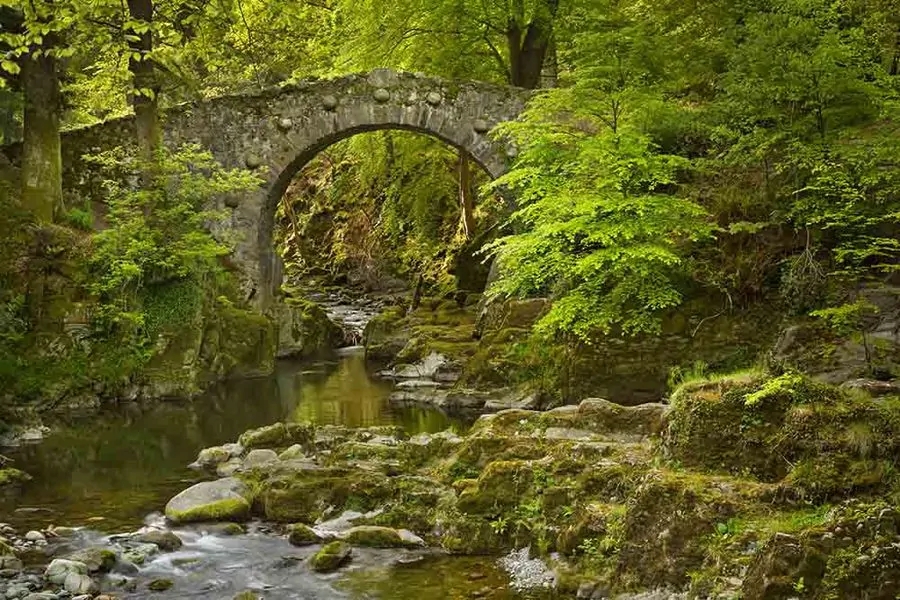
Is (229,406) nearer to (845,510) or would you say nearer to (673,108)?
(673,108)

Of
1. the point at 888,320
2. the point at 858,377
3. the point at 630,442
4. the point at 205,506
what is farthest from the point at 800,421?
the point at 205,506

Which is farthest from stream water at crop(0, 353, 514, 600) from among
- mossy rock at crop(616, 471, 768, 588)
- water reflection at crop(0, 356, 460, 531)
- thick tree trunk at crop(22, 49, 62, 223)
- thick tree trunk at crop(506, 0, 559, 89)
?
thick tree trunk at crop(506, 0, 559, 89)

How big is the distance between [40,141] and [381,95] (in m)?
6.36

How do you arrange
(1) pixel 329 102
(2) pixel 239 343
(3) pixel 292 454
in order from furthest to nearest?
(1) pixel 329 102
(2) pixel 239 343
(3) pixel 292 454

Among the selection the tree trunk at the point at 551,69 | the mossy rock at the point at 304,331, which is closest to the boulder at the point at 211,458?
the mossy rock at the point at 304,331

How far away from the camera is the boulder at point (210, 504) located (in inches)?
279

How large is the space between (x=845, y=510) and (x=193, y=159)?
1348 cm

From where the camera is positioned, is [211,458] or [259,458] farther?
[211,458]

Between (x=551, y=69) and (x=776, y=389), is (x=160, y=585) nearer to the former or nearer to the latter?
(x=776, y=389)

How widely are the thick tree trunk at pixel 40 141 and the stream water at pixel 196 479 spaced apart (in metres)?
3.85

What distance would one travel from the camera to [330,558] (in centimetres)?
593

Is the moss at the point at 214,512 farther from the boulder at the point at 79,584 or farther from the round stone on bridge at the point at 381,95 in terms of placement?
the round stone on bridge at the point at 381,95

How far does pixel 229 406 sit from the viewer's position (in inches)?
520

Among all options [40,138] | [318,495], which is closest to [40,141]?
[40,138]
